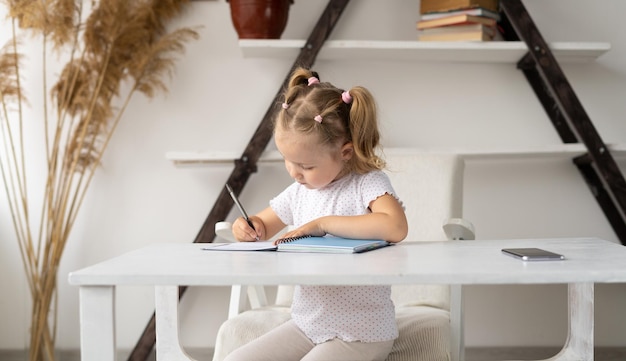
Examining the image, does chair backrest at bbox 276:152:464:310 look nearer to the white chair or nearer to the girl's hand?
the white chair

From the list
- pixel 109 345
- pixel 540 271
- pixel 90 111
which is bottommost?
pixel 109 345

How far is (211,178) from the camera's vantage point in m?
2.91

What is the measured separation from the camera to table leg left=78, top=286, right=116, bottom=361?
117cm

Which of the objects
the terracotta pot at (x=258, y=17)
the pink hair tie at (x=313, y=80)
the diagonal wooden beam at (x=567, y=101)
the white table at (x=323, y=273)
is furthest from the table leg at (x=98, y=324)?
the diagonal wooden beam at (x=567, y=101)

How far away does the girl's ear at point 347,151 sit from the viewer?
160 cm

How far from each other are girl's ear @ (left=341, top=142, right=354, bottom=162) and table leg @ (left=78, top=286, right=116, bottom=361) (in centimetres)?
61

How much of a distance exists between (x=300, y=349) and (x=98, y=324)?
441mm

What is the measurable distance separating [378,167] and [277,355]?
441 millimetres

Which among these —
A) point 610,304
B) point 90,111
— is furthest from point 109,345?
point 610,304

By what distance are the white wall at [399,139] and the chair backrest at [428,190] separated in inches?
26.2

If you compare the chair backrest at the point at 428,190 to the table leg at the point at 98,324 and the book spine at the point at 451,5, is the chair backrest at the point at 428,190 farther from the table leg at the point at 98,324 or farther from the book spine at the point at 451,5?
the table leg at the point at 98,324

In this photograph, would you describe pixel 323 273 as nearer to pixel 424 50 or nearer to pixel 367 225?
pixel 367 225

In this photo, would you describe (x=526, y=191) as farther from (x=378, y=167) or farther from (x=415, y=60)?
(x=378, y=167)

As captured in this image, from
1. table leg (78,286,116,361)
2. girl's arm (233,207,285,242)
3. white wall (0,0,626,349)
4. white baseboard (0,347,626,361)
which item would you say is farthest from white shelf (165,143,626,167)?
table leg (78,286,116,361)
